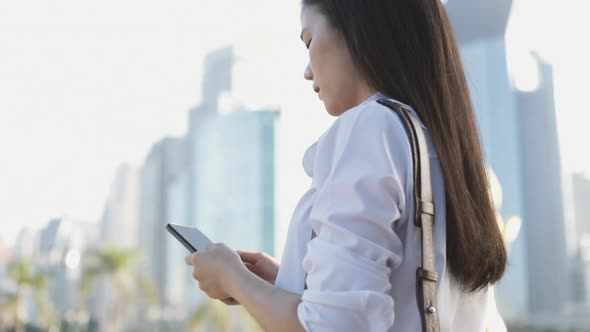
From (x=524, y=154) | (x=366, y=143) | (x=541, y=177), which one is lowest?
(x=541, y=177)

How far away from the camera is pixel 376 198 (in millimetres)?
554

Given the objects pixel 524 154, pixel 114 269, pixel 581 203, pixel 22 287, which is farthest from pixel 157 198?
pixel 581 203

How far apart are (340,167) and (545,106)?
26.4 m

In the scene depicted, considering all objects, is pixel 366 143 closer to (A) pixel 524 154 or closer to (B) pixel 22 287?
(B) pixel 22 287

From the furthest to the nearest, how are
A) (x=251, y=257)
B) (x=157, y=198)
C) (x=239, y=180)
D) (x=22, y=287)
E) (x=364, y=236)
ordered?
(x=157, y=198) → (x=239, y=180) → (x=22, y=287) → (x=251, y=257) → (x=364, y=236)

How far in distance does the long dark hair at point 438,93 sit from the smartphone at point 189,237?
0.72 ft

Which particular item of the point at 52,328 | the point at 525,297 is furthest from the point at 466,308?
the point at 525,297

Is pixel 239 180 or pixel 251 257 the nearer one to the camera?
pixel 251 257

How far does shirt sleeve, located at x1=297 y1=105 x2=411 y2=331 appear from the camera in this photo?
0.53 m

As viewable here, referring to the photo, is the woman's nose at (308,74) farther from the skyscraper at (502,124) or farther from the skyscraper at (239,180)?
the skyscraper at (239,180)

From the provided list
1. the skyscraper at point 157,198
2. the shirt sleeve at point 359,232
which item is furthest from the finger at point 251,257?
the skyscraper at point 157,198

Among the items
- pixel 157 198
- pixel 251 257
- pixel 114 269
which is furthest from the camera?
pixel 157 198

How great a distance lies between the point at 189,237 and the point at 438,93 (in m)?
0.27

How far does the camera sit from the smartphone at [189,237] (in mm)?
709
